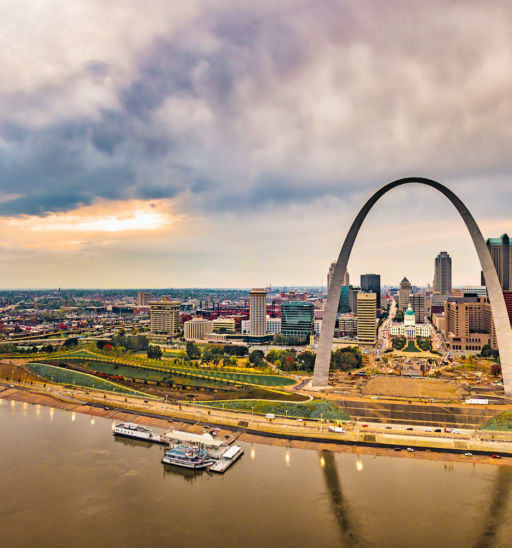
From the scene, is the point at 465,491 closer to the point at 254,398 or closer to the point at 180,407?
the point at 254,398

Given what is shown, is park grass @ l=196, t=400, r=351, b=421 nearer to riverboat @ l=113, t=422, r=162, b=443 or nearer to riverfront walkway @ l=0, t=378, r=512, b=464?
riverfront walkway @ l=0, t=378, r=512, b=464

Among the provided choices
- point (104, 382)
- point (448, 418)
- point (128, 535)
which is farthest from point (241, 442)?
point (104, 382)

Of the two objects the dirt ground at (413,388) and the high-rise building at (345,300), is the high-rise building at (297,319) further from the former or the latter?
the high-rise building at (345,300)

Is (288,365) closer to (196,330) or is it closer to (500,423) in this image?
(500,423)

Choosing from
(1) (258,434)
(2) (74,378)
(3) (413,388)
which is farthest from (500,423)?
(2) (74,378)

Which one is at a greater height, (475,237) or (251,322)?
(475,237)

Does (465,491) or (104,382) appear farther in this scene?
(104,382)
